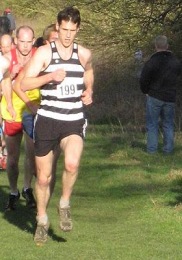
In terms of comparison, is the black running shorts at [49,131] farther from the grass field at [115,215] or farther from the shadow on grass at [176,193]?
the shadow on grass at [176,193]

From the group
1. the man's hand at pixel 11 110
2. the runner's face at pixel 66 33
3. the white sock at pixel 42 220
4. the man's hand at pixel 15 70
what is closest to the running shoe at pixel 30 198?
the man's hand at pixel 11 110

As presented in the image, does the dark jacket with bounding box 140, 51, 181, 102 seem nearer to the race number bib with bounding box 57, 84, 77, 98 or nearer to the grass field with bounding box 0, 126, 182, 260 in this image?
the grass field with bounding box 0, 126, 182, 260

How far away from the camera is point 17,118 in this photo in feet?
32.7

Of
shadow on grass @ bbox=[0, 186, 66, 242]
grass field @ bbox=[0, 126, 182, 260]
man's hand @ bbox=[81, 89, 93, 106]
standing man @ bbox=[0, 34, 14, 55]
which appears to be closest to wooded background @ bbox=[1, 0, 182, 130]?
grass field @ bbox=[0, 126, 182, 260]

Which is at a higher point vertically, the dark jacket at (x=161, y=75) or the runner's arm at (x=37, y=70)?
the runner's arm at (x=37, y=70)

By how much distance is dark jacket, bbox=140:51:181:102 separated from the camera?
15.0 meters

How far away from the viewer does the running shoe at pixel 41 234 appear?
8.50 metres

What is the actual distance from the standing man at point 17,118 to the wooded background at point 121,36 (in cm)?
1023

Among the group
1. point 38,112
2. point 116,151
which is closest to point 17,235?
point 38,112

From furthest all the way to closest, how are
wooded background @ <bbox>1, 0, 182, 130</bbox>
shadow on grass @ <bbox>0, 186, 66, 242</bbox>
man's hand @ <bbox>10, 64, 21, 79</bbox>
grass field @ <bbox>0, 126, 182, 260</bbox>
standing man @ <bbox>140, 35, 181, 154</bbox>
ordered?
wooded background @ <bbox>1, 0, 182, 130</bbox>, standing man @ <bbox>140, 35, 181, 154</bbox>, man's hand @ <bbox>10, 64, 21, 79</bbox>, shadow on grass @ <bbox>0, 186, 66, 242</bbox>, grass field @ <bbox>0, 126, 182, 260</bbox>

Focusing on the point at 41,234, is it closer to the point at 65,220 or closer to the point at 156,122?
the point at 65,220

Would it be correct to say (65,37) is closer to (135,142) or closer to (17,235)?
(17,235)

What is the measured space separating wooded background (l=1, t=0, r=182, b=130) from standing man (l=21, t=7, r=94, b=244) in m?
11.9

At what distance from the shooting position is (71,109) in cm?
Result: 841
